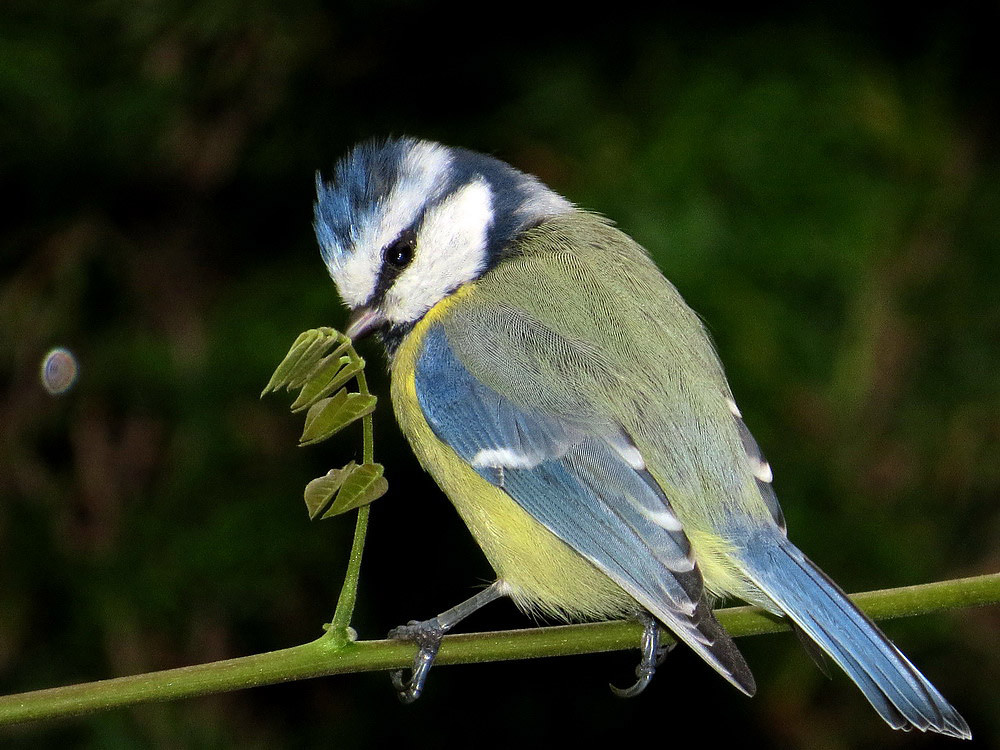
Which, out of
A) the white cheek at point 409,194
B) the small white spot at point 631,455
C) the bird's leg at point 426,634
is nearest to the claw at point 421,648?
the bird's leg at point 426,634

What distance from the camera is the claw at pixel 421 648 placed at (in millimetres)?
1513

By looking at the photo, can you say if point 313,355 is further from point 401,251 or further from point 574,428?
point 401,251

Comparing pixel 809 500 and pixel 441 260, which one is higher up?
pixel 441 260

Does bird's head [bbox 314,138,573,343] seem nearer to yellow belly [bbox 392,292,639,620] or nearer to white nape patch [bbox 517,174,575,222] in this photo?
white nape patch [bbox 517,174,575,222]

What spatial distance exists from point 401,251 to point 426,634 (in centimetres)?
65

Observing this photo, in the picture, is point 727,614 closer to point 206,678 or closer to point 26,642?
point 206,678

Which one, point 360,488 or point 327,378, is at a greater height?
point 327,378

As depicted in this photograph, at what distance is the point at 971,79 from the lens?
131 inches

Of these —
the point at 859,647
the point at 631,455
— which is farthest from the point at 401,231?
the point at 859,647

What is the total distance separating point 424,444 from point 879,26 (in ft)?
6.53

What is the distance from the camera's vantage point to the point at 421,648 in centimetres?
152

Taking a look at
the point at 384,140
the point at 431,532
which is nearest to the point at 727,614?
the point at 384,140

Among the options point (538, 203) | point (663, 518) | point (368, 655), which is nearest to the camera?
point (368, 655)

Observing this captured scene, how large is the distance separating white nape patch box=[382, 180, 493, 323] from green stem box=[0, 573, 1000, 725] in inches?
25.3
